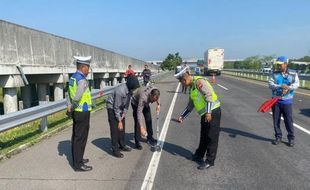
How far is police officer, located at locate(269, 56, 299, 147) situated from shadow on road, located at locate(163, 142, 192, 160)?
2094 mm

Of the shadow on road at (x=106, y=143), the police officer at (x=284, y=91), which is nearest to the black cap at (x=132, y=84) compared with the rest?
the shadow on road at (x=106, y=143)

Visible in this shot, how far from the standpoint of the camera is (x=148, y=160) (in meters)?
7.28

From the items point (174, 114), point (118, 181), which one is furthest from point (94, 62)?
point (118, 181)

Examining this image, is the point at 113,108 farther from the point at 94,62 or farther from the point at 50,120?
the point at 94,62

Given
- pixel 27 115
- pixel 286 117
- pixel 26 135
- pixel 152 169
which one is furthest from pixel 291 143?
pixel 26 135

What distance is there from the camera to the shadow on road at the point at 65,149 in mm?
7637

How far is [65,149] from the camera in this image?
8.25 m

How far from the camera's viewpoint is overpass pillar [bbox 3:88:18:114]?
532 inches

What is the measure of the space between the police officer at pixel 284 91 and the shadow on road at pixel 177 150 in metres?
2.09

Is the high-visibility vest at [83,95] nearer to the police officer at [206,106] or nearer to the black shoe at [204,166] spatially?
the police officer at [206,106]

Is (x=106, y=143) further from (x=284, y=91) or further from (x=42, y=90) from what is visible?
(x=42, y=90)

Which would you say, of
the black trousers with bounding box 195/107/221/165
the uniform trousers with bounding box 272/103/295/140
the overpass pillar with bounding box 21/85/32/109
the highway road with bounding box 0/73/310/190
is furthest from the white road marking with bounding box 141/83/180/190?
the overpass pillar with bounding box 21/85/32/109

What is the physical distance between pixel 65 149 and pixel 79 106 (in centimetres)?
204

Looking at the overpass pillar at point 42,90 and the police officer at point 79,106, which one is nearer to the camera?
the police officer at point 79,106
